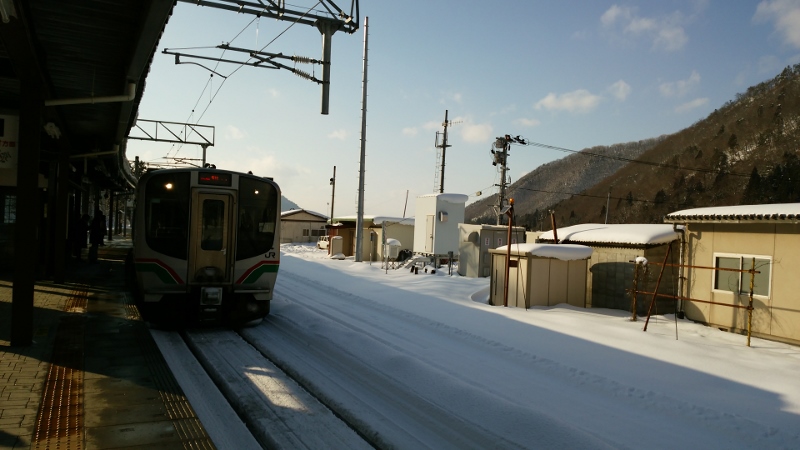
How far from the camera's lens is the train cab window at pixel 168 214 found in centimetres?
916

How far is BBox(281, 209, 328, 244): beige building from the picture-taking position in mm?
57750

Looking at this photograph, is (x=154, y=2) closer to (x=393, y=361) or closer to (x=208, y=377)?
(x=208, y=377)

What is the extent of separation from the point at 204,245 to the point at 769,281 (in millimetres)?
11265

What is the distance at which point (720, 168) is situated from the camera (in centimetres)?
7988

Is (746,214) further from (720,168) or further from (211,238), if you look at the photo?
(720,168)

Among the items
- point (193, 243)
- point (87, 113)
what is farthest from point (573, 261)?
point (87, 113)

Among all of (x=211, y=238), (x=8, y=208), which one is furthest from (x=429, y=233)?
(x=211, y=238)

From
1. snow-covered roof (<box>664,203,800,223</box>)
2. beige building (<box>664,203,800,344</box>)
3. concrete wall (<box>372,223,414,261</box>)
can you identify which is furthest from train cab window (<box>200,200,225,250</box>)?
concrete wall (<box>372,223,414,261</box>)

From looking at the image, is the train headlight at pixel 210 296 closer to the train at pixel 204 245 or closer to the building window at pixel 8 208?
the train at pixel 204 245

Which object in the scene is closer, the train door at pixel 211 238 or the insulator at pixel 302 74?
the train door at pixel 211 238

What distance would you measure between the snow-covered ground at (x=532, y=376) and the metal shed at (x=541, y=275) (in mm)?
886

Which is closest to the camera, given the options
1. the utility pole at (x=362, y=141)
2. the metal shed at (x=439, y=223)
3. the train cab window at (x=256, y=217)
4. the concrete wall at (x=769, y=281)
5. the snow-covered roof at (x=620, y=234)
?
the train cab window at (x=256, y=217)

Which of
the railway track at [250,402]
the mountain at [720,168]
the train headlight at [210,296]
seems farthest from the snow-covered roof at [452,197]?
the mountain at [720,168]

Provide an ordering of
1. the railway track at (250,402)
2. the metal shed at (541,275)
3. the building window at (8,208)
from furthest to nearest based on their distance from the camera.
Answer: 1. the building window at (8,208)
2. the metal shed at (541,275)
3. the railway track at (250,402)
